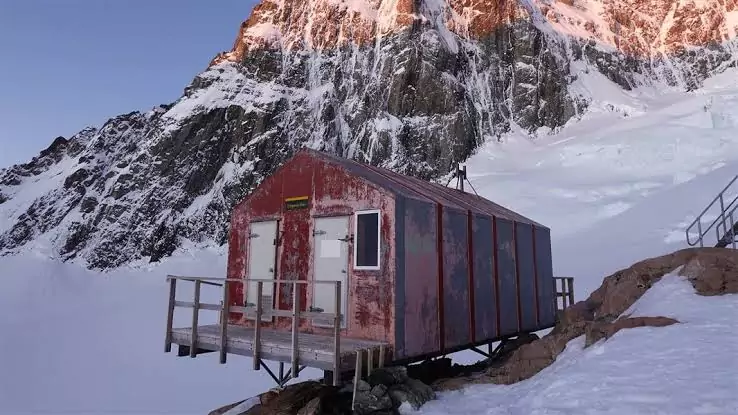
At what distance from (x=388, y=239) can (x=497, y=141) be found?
47.8 meters

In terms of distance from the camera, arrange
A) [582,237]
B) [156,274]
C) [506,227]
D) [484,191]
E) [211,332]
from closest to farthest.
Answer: [211,332] < [506,227] < [582,237] < [484,191] < [156,274]

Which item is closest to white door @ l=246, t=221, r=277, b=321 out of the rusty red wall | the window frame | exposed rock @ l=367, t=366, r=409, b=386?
the rusty red wall

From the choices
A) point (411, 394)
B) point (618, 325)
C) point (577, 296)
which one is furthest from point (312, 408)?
point (577, 296)

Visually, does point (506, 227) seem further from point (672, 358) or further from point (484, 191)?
point (484, 191)

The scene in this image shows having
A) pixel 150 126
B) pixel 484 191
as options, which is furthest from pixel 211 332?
pixel 150 126

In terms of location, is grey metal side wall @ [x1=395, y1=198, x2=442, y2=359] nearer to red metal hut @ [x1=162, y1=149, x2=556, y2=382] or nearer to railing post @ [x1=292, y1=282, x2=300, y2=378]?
red metal hut @ [x1=162, y1=149, x2=556, y2=382]

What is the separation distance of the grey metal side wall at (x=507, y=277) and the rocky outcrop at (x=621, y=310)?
1924 millimetres

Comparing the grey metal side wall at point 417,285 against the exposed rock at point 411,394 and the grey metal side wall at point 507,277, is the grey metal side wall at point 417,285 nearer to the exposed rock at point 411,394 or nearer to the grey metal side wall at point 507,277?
the exposed rock at point 411,394

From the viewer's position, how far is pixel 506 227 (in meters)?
14.1

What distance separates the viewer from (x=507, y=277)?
13781 mm

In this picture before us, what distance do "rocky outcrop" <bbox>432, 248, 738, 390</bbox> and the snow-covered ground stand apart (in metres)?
0.36

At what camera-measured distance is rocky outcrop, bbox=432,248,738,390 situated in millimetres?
8914

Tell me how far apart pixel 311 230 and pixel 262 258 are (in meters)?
1.67

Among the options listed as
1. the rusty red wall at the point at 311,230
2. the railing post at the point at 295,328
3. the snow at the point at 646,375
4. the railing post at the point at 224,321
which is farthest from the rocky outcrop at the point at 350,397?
the railing post at the point at 224,321
